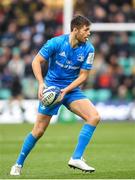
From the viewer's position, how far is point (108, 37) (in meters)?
26.4

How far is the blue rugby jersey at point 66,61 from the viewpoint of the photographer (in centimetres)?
1087

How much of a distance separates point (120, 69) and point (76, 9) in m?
2.53

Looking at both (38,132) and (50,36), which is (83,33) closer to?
(38,132)

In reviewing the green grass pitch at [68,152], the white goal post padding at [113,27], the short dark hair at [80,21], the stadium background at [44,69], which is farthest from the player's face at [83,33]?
the white goal post padding at [113,27]

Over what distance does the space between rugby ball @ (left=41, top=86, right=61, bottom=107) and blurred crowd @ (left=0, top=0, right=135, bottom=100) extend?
14.1 m

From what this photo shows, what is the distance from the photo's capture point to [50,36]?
26172 millimetres

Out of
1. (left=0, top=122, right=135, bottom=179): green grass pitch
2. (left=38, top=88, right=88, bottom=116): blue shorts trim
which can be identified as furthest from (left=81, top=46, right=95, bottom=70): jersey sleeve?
(left=0, top=122, right=135, bottom=179): green grass pitch

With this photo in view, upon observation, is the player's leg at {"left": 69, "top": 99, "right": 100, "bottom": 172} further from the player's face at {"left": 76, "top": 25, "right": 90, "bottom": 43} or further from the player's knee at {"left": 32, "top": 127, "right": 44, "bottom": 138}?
the player's face at {"left": 76, "top": 25, "right": 90, "bottom": 43}

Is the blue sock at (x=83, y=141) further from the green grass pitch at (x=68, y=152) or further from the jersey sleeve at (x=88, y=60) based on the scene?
the jersey sleeve at (x=88, y=60)

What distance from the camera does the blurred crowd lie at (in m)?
25.4

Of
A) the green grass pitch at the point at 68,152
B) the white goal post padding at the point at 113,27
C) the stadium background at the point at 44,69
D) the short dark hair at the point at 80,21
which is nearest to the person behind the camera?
the short dark hair at the point at 80,21

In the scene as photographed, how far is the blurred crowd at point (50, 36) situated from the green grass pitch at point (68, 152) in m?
2.27

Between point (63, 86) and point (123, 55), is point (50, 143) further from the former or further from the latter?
point (123, 55)

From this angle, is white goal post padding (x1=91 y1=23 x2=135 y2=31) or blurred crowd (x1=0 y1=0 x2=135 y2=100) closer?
white goal post padding (x1=91 y1=23 x2=135 y2=31)
